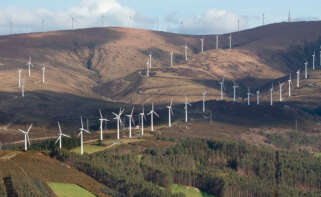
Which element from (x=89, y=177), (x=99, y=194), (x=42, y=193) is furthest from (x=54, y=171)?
(x=42, y=193)

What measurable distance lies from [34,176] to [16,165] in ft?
30.4

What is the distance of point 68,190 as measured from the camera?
589 feet

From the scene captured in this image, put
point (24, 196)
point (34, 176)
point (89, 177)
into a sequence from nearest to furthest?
1. point (24, 196)
2. point (34, 176)
3. point (89, 177)

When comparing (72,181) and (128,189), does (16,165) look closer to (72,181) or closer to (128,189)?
(72,181)

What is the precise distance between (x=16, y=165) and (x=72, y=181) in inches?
550

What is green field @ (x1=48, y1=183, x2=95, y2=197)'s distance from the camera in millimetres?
175125

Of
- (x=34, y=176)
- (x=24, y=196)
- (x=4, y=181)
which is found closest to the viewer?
(x=24, y=196)

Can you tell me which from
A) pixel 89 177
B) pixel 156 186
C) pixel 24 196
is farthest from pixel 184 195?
pixel 24 196

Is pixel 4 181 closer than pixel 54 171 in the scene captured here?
Yes

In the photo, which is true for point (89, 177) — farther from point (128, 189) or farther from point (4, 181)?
point (4, 181)

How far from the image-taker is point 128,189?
619 feet

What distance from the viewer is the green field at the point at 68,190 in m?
175

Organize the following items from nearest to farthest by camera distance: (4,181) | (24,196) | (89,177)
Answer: (24,196) < (4,181) < (89,177)

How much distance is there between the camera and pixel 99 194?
178500 mm
